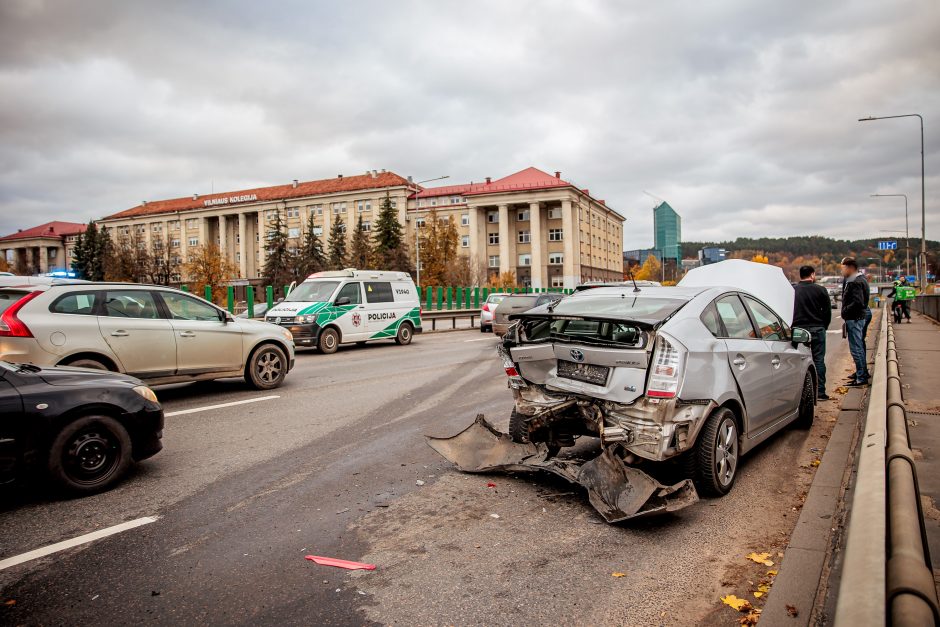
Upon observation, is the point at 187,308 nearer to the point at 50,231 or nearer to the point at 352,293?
the point at 352,293

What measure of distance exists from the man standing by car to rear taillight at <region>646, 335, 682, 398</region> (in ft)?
16.8

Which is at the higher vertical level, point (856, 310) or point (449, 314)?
point (856, 310)

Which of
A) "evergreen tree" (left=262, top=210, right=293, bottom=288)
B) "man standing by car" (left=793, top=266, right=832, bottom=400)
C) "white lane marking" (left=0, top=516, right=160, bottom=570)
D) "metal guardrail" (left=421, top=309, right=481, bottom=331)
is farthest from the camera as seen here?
"evergreen tree" (left=262, top=210, right=293, bottom=288)

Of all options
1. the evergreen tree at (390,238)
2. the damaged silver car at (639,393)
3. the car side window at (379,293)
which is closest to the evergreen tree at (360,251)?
the evergreen tree at (390,238)

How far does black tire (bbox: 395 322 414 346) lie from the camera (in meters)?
18.5

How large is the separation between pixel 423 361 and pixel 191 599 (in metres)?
10.8

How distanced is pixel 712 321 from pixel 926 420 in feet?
12.4

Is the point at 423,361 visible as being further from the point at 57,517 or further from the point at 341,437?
the point at 57,517

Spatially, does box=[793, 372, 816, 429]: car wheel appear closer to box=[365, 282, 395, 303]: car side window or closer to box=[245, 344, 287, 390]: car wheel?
box=[245, 344, 287, 390]: car wheel

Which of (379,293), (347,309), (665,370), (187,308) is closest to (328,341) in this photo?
(347,309)

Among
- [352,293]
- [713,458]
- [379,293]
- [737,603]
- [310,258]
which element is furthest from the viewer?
[310,258]

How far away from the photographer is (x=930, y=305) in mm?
28203

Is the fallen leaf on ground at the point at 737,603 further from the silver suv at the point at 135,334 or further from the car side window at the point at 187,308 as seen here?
the car side window at the point at 187,308

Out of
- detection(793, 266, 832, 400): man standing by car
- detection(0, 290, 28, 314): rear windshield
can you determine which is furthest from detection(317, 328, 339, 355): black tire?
detection(793, 266, 832, 400): man standing by car
